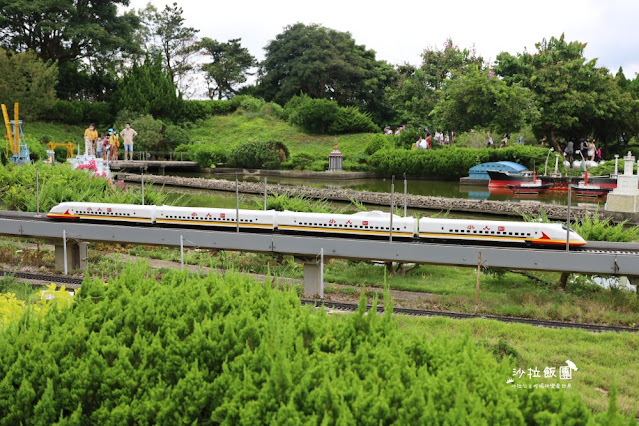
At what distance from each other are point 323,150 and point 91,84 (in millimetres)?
25656

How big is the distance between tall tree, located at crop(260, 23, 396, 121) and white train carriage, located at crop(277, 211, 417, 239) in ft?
165

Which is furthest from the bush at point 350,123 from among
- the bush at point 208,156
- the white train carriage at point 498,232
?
the white train carriage at point 498,232

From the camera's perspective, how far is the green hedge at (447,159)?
42.8 meters

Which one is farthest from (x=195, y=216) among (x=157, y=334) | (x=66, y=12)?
(x=66, y=12)

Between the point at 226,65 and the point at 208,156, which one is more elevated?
the point at 226,65

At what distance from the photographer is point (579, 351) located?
30.5 feet

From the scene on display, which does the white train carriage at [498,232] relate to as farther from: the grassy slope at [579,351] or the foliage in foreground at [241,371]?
the foliage in foreground at [241,371]

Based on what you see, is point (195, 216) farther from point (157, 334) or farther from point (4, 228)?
point (157, 334)

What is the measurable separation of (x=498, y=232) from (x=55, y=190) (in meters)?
14.0

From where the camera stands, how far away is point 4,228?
1600cm

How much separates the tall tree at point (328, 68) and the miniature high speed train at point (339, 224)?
4920cm

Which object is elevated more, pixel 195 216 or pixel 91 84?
pixel 91 84

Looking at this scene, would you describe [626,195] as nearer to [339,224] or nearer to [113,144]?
[339,224]

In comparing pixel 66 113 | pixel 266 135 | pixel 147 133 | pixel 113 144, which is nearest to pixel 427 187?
pixel 266 135
